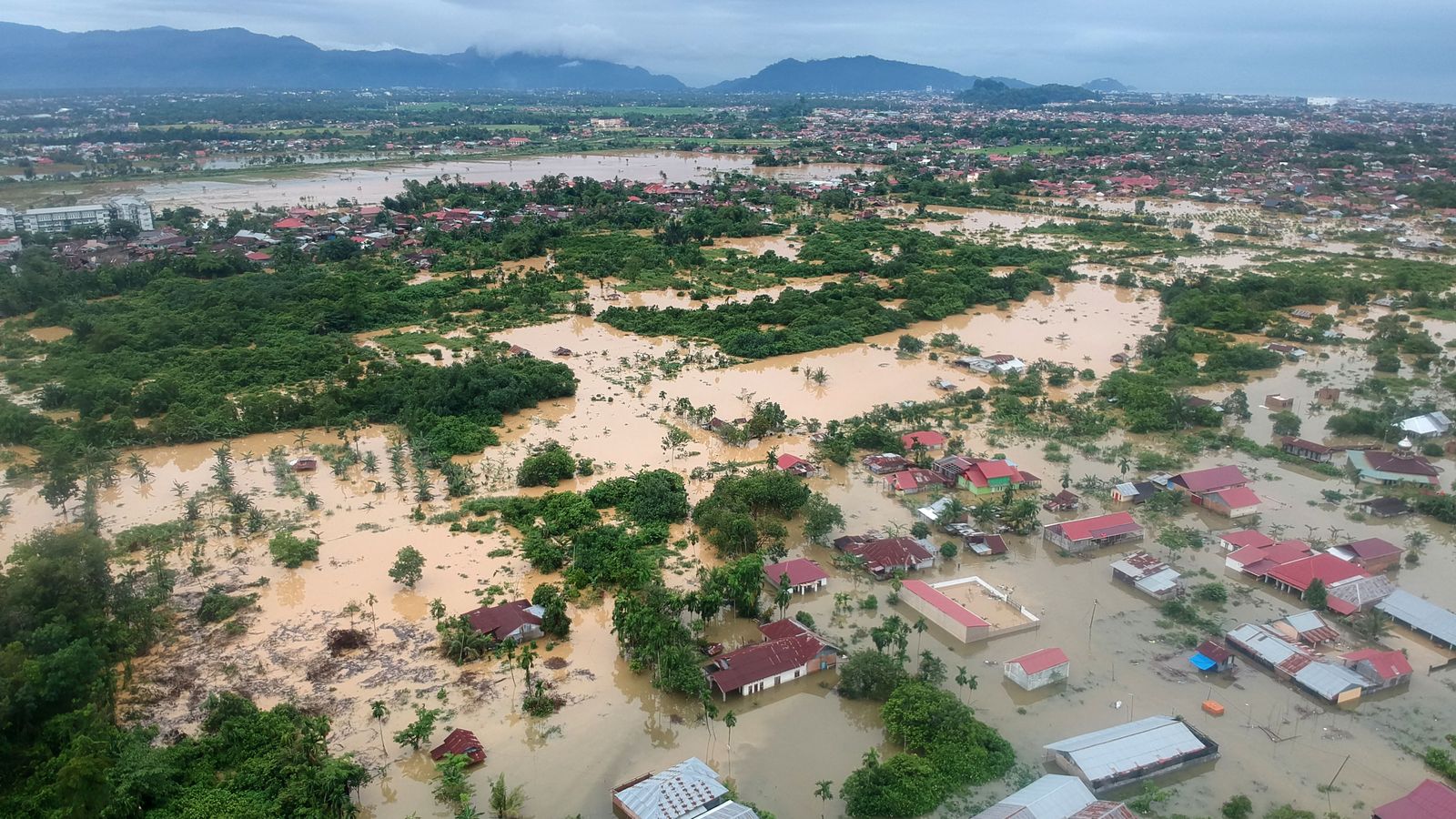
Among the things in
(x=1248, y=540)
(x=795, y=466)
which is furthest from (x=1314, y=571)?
(x=795, y=466)

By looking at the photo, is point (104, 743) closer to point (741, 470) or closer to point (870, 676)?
point (870, 676)

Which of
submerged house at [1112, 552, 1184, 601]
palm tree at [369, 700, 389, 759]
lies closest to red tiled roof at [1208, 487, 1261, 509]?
submerged house at [1112, 552, 1184, 601]

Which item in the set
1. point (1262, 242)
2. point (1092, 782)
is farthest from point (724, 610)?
point (1262, 242)

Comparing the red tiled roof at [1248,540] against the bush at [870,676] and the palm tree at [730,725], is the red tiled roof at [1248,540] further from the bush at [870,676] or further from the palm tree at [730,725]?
the palm tree at [730,725]

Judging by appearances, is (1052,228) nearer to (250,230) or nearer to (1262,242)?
(1262,242)

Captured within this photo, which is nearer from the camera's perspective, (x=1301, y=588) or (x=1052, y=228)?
(x=1301, y=588)

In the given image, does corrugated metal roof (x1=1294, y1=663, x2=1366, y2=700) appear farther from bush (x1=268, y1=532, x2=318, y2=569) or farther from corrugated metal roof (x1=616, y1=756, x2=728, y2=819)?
bush (x1=268, y1=532, x2=318, y2=569)
